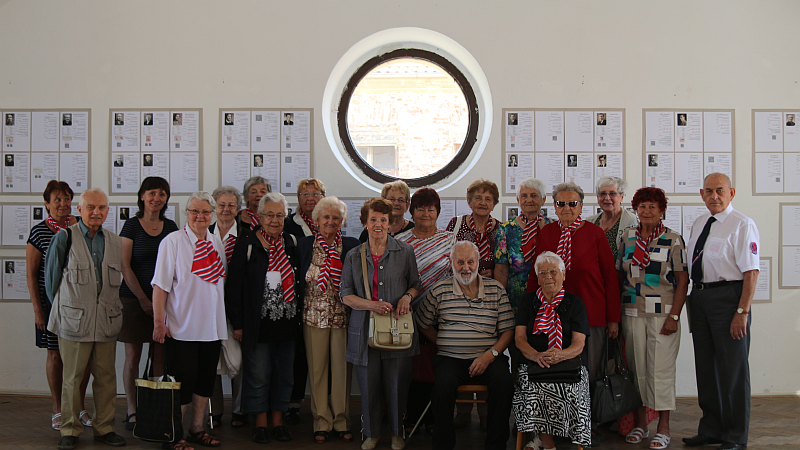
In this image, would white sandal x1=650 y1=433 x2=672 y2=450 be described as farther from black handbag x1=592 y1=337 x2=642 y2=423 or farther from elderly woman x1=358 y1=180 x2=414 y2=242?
elderly woman x1=358 y1=180 x2=414 y2=242

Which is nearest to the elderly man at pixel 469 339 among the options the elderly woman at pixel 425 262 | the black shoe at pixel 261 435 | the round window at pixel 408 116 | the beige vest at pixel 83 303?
the elderly woman at pixel 425 262

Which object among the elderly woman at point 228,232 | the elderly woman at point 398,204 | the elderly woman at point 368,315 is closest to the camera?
the elderly woman at point 368,315

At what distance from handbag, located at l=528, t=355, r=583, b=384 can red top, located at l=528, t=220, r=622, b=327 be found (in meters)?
0.38

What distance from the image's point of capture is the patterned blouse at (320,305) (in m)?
3.52

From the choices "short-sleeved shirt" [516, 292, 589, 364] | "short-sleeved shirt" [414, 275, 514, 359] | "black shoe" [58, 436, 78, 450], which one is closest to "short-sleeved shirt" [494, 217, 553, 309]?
"short-sleeved shirt" [414, 275, 514, 359]

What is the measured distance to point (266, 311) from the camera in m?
3.52

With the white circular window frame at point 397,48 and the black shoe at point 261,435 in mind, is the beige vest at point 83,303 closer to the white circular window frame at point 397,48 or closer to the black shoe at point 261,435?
the black shoe at point 261,435

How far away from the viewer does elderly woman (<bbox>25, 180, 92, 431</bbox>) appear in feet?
12.2

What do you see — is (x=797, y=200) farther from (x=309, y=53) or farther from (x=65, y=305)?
(x=65, y=305)

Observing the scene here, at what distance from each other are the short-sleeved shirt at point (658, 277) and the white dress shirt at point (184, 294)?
267 cm

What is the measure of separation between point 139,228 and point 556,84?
356cm

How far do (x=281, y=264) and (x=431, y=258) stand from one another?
1.00 metres

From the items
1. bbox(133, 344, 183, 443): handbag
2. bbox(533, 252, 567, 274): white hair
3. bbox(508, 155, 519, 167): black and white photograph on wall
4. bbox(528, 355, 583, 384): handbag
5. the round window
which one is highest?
the round window

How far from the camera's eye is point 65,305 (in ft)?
11.0
